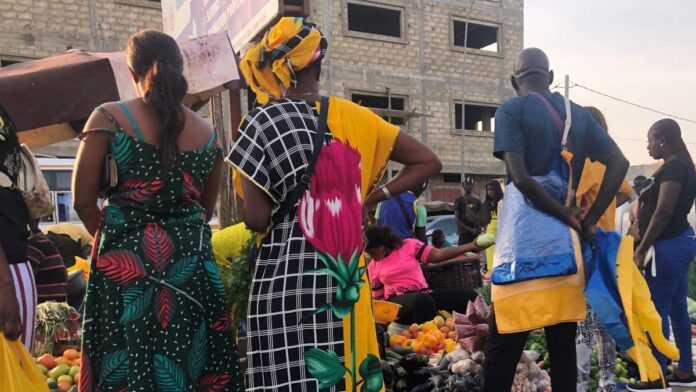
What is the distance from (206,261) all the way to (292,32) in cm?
87

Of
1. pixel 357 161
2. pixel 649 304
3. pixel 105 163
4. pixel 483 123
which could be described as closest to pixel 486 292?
pixel 649 304

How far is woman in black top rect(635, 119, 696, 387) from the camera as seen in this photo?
3980mm

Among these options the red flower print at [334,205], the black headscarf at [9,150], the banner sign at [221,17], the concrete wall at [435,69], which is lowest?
the red flower print at [334,205]

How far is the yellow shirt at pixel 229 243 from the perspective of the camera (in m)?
2.33

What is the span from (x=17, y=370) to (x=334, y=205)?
3.73 ft

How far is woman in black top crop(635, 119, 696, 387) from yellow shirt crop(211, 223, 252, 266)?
2877 millimetres

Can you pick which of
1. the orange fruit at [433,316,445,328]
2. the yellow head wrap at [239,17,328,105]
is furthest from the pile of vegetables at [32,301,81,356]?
the orange fruit at [433,316,445,328]

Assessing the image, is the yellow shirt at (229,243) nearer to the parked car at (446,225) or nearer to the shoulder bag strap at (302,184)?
the shoulder bag strap at (302,184)

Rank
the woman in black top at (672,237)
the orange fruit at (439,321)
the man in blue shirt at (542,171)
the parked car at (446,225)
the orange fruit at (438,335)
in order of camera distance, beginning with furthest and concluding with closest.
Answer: the parked car at (446,225) < the orange fruit at (439,321) < the orange fruit at (438,335) < the woman in black top at (672,237) < the man in blue shirt at (542,171)

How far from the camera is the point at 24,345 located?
199cm

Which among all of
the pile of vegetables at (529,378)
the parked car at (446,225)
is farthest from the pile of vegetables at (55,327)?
the parked car at (446,225)

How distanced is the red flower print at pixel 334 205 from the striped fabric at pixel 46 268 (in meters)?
1.44

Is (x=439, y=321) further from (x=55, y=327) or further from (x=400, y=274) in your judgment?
(x=55, y=327)

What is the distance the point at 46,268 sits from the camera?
2.69 metres
